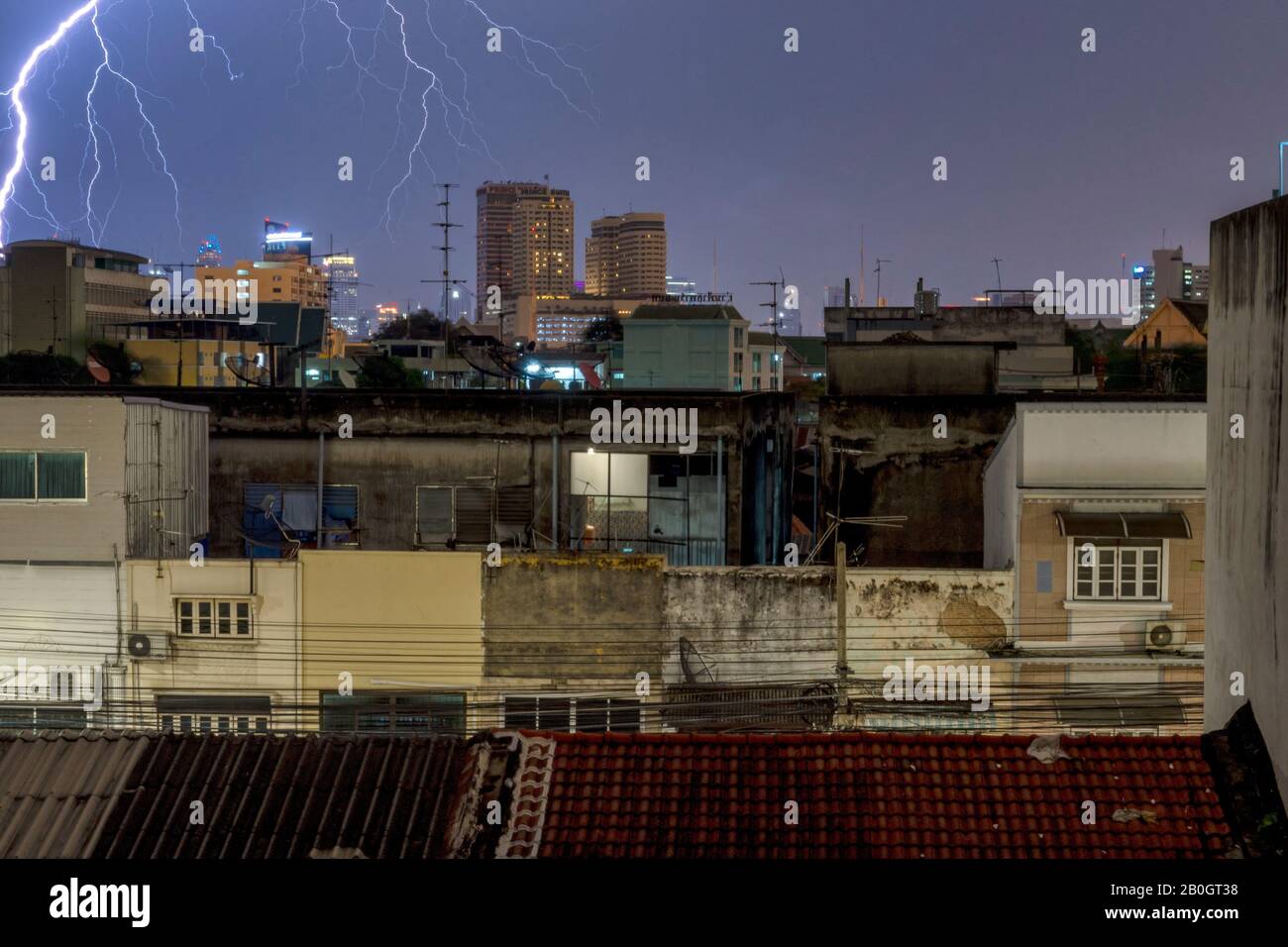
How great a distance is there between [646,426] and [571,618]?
611cm

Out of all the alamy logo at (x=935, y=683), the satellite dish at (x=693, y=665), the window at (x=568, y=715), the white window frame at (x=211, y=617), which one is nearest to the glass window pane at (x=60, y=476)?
the white window frame at (x=211, y=617)

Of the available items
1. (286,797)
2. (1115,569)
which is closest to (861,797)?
(286,797)

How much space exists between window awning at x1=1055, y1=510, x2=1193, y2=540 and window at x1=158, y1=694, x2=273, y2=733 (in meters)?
12.7

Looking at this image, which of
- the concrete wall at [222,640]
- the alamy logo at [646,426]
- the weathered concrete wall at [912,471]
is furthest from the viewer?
the weathered concrete wall at [912,471]

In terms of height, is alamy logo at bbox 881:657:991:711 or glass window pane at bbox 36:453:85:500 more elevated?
glass window pane at bbox 36:453:85:500

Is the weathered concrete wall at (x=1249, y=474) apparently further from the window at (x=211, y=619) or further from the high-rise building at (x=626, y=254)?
the high-rise building at (x=626, y=254)

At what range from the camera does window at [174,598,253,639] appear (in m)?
22.9

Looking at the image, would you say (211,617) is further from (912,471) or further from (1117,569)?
(1117,569)

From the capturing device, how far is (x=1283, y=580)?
31.3 feet

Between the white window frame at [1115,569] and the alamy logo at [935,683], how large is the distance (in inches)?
77.4

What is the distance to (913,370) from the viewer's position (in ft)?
98.6

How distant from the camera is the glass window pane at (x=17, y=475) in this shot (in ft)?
73.4

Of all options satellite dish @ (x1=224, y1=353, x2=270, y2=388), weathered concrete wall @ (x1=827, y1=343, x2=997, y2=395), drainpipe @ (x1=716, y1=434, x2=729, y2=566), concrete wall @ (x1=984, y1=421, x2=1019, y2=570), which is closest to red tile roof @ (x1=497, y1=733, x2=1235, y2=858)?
concrete wall @ (x1=984, y1=421, x2=1019, y2=570)
